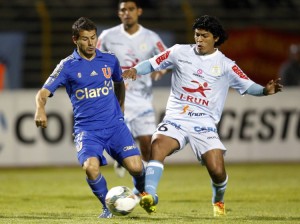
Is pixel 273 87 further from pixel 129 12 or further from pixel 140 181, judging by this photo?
pixel 129 12

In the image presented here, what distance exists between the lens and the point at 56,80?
27.8 feet

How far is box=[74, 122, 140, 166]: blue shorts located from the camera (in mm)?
8422

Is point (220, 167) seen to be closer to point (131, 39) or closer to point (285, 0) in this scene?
point (131, 39)

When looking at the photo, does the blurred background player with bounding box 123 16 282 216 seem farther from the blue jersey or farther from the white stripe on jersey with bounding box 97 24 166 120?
the white stripe on jersey with bounding box 97 24 166 120

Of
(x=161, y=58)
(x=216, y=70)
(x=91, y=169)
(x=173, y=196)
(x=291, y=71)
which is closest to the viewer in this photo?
(x=91, y=169)

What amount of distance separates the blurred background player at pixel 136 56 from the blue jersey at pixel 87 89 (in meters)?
2.60

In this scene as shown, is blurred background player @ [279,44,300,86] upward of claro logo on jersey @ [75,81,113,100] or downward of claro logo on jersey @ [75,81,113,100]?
downward

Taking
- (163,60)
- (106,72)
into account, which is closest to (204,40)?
(163,60)

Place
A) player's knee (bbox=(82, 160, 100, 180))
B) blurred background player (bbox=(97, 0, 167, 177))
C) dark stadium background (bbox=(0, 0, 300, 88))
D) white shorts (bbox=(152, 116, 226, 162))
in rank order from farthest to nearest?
dark stadium background (bbox=(0, 0, 300, 88)), blurred background player (bbox=(97, 0, 167, 177)), white shorts (bbox=(152, 116, 226, 162)), player's knee (bbox=(82, 160, 100, 180))

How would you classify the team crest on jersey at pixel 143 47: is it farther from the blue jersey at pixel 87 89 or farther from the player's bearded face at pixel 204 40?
the blue jersey at pixel 87 89

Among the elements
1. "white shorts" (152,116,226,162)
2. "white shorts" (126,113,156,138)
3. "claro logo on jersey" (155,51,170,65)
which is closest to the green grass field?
"white shorts" (152,116,226,162)

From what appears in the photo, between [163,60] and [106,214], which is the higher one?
[163,60]

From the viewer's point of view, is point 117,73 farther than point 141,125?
No

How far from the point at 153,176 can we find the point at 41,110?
1.31m
